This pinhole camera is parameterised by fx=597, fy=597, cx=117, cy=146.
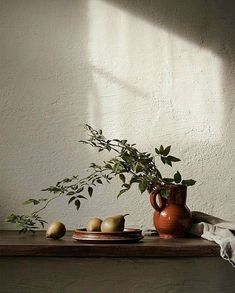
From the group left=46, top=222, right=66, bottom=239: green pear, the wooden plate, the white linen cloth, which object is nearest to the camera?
the white linen cloth

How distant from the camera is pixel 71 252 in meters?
1.70

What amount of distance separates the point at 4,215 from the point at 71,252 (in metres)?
0.80

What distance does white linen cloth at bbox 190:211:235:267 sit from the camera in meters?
1.68

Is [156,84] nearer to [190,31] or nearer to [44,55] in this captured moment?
[190,31]

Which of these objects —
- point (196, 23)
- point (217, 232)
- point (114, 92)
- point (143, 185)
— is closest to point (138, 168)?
point (143, 185)

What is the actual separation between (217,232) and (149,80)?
832mm

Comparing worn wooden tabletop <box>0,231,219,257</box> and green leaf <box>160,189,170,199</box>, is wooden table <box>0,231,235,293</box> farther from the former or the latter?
green leaf <box>160,189,170,199</box>

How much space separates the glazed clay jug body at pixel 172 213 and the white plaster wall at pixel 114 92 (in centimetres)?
45

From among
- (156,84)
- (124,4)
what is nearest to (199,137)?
(156,84)

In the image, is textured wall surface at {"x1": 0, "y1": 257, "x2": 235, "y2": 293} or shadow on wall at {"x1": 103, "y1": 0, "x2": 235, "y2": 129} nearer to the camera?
textured wall surface at {"x1": 0, "y1": 257, "x2": 235, "y2": 293}

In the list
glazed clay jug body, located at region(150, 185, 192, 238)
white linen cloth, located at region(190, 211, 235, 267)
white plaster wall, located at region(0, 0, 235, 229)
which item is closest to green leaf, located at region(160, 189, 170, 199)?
glazed clay jug body, located at region(150, 185, 192, 238)

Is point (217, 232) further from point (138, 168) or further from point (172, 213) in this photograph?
point (138, 168)

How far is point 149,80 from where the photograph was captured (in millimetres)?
2482

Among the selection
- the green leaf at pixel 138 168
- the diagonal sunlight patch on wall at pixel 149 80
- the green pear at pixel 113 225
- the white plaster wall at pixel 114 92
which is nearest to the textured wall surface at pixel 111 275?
the green pear at pixel 113 225
